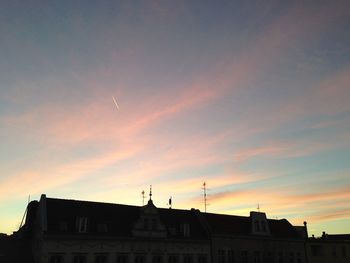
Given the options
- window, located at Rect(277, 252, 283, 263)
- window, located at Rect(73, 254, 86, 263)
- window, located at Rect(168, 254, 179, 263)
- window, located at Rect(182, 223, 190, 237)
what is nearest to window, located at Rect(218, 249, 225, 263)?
window, located at Rect(182, 223, 190, 237)

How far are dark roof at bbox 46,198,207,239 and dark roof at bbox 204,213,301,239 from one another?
8.06ft

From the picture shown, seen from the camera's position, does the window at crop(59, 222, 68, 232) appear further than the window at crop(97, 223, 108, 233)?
No

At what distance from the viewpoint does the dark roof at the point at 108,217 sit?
42125 mm

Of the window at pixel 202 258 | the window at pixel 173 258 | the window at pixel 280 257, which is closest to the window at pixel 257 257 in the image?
the window at pixel 280 257

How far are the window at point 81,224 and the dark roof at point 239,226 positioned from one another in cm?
1843

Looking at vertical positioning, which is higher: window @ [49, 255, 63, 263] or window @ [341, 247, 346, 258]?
window @ [341, 247, 346, 258]

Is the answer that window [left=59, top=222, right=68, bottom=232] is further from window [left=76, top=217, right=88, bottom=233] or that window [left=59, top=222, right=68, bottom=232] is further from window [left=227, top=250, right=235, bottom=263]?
window [left=227, top=250, right=235, bottom=263]

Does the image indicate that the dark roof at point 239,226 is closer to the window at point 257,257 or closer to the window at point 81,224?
the window at point 257,257

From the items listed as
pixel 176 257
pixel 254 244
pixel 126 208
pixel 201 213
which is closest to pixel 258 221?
pixel 254 244

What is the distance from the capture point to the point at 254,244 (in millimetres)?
55781

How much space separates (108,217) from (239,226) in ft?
70.0

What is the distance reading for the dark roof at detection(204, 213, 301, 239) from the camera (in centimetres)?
5384

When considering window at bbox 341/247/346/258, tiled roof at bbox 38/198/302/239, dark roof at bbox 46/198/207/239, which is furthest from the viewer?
window at bbox 341/247/346/258

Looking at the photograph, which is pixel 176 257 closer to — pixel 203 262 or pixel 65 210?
pixel 203 262
